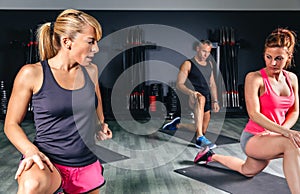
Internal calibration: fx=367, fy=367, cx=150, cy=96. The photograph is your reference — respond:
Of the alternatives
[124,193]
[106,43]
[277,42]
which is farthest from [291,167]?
[106,43]

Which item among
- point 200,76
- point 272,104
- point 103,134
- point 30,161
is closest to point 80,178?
point 103,134

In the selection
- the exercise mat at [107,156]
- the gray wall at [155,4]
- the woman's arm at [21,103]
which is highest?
the gray wall at [155,4]

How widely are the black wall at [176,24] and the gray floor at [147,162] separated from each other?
5.22 ft

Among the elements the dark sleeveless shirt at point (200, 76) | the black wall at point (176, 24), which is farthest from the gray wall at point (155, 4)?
the dark sleeveless shirt at point (200, 76)

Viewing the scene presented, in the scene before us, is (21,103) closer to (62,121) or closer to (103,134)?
(62,121)

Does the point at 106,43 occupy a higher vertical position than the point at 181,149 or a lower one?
higher

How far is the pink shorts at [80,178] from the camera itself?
65.1 inches

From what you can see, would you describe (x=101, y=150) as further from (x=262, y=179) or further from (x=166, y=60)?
(x=166, y=60)

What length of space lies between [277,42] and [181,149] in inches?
76.2

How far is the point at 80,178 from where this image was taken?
1.69m

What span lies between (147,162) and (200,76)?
1.36m

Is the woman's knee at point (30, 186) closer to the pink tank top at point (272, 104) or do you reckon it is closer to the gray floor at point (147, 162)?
the gray floor at point (147, 162)

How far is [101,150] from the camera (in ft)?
13.1

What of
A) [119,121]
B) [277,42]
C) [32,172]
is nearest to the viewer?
[32,172]
